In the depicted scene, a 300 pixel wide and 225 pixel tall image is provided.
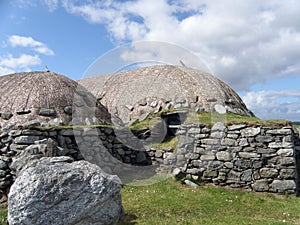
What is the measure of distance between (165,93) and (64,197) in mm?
10660

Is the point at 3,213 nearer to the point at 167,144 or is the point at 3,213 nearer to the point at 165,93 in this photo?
the point at 167,144

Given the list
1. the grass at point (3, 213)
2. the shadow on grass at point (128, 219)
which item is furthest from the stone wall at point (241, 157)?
the grass at point (3, 213)

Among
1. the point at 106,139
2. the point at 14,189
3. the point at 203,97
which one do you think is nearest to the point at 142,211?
the point at 14,189

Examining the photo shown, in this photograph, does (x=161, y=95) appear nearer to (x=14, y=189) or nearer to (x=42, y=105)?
(x=42, y=105)

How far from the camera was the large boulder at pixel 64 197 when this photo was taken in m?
5.31

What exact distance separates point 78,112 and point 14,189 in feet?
22.1

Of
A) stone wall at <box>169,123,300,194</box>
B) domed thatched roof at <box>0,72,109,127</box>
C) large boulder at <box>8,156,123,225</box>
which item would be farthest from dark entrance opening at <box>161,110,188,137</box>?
large boulder at <box>8,156,123,225</box>

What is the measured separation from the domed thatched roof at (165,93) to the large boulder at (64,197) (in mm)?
8437

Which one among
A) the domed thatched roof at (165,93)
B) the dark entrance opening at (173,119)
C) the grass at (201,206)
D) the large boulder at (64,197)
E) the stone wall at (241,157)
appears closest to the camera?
the large boulder at (64,197)

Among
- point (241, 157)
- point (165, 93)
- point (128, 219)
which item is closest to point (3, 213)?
point (128, 219)

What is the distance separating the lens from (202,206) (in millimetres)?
7914

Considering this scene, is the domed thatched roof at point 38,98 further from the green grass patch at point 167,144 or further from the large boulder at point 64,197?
the large boulder at point 64,197

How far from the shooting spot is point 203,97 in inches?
575

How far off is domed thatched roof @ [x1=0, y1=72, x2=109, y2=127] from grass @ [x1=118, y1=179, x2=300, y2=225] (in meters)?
4.37
